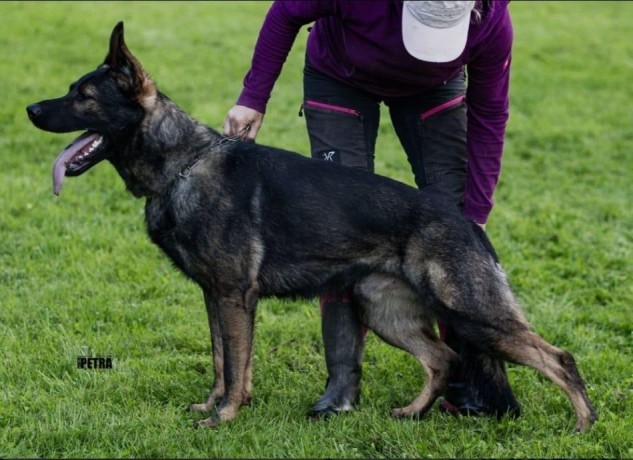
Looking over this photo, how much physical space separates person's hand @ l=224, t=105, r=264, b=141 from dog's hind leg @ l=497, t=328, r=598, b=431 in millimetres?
1669

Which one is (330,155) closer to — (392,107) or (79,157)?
(392,107)

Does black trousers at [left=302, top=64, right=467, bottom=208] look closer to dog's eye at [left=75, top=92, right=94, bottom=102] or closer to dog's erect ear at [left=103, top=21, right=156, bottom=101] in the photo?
dog's erect ear at [left=103, top=21, right=156, bottom=101]

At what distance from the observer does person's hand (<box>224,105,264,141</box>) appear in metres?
4.42

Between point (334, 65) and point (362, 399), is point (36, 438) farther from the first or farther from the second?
point (334, 65)

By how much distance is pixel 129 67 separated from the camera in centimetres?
417

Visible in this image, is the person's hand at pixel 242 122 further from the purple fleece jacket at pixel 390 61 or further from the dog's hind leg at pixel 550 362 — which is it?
the dog's hind leg at pixel 550 362

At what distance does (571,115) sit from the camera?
11.9 meters

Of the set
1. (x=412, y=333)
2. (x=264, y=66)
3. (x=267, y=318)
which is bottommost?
(x=267, y=318)

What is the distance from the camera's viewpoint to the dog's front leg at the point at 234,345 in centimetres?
415

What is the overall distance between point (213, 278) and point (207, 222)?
0.28 m

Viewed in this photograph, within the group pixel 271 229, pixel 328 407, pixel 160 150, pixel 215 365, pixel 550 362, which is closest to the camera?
pixel 550 362

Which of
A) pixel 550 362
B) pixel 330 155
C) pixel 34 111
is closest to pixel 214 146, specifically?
pixel 330 155

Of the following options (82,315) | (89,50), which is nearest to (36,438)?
(82,315)

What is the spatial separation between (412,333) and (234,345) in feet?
3.10
